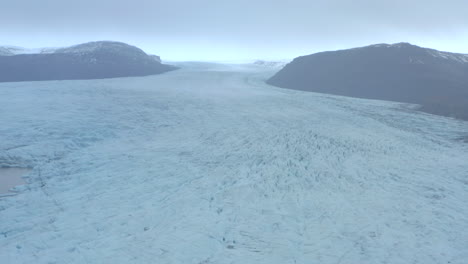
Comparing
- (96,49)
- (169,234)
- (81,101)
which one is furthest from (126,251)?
(96,49)

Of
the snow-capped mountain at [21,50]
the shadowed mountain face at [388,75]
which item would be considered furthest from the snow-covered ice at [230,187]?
the snow-capped mountain at [21,50]

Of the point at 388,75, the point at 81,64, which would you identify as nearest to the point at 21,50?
the point at 81,64

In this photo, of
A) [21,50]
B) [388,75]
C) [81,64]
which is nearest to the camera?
[388,75]

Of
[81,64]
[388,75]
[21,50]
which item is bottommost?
[81,64]

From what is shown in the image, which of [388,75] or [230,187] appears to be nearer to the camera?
[230,187]

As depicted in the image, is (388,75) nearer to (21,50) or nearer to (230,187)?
(230,187)

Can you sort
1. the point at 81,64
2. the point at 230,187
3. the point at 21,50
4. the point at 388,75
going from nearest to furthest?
the point at 230,187
the point at 388,75
the point at 81,64
the point at 21,50

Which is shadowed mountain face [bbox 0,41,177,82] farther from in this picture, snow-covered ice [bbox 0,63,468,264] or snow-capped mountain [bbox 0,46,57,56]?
snow-covered ice [bbox 0,63,468,264]
